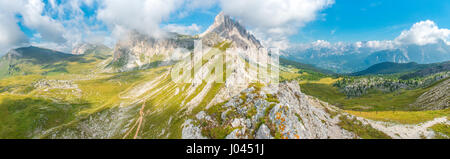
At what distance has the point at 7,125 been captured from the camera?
4668 inches

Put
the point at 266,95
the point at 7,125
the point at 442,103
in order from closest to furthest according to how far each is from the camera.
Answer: the point at 266,95 < the point at 442,103 < the point at 7,125

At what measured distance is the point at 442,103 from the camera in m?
110

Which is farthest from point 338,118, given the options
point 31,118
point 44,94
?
point 44,94

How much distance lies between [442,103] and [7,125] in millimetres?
275520

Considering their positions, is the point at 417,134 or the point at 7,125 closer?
the point at 417,134
